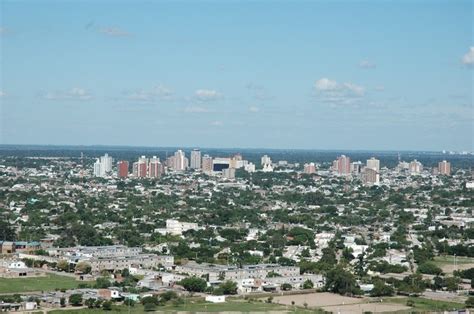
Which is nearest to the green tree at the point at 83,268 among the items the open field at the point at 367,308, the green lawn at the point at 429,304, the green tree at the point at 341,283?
the green tree at the point at 341,283

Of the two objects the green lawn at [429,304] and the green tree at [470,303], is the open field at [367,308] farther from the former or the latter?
the green tree at [470,303]

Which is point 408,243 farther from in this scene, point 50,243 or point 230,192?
point 230,192

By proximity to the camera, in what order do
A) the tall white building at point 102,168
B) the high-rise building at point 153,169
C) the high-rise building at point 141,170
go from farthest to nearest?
the tall white building at point 102,168 → the high-rise building at point 153,169 → the high-rise building at point 141,170

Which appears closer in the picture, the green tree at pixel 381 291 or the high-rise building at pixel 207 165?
the green tree at pixel 381 291

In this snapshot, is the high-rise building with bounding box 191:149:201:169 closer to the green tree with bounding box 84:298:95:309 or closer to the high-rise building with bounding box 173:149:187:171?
the high-rise building with bounding box 173:149:187:171

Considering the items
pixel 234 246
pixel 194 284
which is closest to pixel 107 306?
pixel 194 284

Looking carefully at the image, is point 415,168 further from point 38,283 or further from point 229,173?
point 38,283
